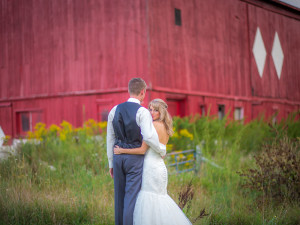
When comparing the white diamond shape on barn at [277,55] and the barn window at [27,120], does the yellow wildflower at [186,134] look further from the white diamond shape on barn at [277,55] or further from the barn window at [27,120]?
the white diamond shape on barn at [277,55]

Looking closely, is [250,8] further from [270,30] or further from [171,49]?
[171,49]

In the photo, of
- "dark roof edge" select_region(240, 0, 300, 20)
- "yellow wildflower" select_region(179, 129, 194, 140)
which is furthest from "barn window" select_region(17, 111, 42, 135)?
"dark roof edge" select_region(240, 0, 300, 20)

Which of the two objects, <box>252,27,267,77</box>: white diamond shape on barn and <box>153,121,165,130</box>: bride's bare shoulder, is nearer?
<box>153,121,165,130</box>: bride's bare shoulder

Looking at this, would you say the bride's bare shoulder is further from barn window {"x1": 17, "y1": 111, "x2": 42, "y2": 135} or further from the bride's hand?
barn window {"x1": 17, "y1": 111, "x2": 42, "y2": 135}

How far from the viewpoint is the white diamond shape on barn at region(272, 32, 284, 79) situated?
65.7 ft

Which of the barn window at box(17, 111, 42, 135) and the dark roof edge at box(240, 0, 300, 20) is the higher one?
the dark roof edge at box(240, 0, 300, 20)

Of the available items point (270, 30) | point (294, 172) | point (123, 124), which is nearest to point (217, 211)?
point (294, 172)

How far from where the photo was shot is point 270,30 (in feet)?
65.0

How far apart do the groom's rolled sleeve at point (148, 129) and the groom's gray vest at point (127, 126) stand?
73 millimetres

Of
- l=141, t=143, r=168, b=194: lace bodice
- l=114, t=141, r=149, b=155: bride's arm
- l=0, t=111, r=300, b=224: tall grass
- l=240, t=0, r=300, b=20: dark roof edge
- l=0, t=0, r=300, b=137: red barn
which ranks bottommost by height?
l=0, t=111, r=300, b=224: tall grass

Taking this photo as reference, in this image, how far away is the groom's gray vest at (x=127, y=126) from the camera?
157 inches

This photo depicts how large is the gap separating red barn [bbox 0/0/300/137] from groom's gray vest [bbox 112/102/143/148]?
8013 millimetres

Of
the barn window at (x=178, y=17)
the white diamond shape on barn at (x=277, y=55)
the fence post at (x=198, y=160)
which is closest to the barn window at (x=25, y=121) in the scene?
the barn window at (x=178, y=17)

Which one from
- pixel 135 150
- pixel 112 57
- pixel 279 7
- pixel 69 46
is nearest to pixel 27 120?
pixel 69 46
